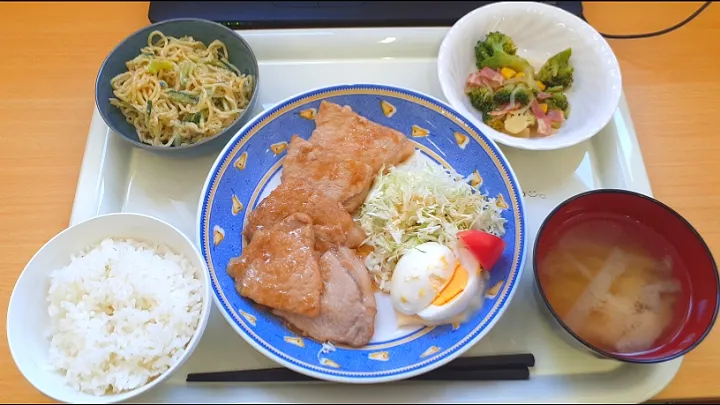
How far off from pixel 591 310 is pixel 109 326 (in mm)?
1542

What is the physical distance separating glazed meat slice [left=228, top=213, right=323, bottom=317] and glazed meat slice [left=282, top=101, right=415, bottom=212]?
0.20 m

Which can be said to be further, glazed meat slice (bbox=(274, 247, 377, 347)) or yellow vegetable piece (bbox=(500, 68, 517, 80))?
yellow vegetable piece (bbox=(500, 68, 517, 80))

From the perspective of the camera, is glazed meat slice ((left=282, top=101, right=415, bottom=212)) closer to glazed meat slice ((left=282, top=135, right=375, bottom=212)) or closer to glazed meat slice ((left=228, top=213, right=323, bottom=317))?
glazed meat slice ((left=282, top=135, right=375, bottom=212))

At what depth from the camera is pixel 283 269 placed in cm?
175

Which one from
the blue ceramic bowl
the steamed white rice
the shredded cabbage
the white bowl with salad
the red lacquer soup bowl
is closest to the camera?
the steamed white rice

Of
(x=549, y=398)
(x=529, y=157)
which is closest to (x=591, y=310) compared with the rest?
(x=549, y=398)

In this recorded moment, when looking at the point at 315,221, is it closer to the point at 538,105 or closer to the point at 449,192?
the point at 449,192

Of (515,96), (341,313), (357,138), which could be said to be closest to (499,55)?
(515,96)

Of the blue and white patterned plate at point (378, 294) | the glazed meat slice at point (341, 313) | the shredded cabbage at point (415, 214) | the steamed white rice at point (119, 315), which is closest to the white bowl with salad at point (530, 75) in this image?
the blue and white patterned plate at point (378, 294)

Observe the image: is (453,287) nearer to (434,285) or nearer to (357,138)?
(434,285)

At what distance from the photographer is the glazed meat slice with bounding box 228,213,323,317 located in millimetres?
1713

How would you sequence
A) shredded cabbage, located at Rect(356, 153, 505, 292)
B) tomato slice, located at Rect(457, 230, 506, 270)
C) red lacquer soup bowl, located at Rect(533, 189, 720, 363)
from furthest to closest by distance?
shredded cabbage, located at Rect(356, 153, 505, 292)
tomato slice, located at Rect(457, 230, 506, 270)
red lacquer soup bowl, located at Rect(533, 189, 720, 363)

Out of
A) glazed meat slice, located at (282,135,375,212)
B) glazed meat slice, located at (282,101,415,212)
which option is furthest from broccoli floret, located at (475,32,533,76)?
glazed meat slice, located at (282,135,375,212)

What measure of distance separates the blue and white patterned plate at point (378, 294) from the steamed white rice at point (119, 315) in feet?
0.47
